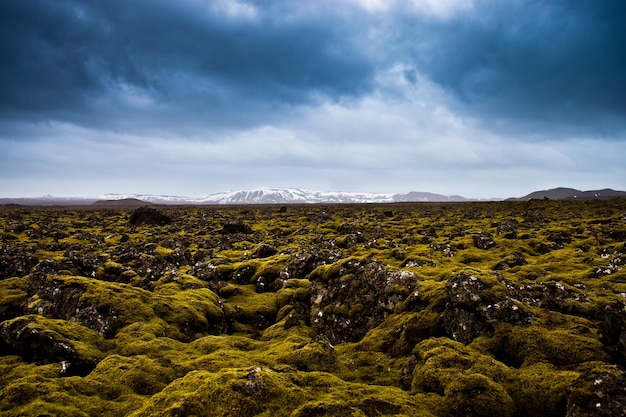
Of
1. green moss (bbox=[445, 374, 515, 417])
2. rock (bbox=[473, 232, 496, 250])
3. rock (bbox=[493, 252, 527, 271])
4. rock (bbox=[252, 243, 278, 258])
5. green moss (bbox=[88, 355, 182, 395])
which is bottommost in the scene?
green moss (bbox=[88, 355, 182, 395])

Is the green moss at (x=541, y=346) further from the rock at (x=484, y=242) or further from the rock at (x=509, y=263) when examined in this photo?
the rock at (x=484, y=242)

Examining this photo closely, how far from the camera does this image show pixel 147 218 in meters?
62.2

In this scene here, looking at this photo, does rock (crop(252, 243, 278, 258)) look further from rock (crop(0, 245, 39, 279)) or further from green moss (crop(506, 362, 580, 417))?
green moss (crop(506, 362, 580, 417))

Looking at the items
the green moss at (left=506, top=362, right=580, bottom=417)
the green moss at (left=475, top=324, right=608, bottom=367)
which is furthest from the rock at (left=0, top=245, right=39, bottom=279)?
the green moss at (left=506, top=362, right=580, bottom=417)

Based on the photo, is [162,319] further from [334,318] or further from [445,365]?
[445,365]

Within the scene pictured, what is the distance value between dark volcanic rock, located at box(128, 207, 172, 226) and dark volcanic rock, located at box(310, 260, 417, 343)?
50.8 m

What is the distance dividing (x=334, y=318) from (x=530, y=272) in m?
11.3

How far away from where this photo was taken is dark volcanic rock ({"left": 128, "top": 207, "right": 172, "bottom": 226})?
61.0 m

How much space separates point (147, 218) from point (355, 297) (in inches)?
2169

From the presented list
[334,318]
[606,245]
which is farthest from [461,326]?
[606,245]

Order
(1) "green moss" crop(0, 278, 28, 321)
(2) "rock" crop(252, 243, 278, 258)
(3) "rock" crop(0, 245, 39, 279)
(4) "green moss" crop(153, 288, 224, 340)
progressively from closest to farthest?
(4) "green moss" crop(153, 288, 224, 340)
(1) "green moss" crop(0, 278, 28, 321)
(3) "rock" crop(0, 245, 39, 279)
(2) "rock" crop(252, 243, 278, 258)

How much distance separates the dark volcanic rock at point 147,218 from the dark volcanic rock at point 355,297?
50.8 metres

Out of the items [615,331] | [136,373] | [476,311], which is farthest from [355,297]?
[136,373]

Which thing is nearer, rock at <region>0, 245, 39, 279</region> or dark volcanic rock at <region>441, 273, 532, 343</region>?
dark volcanic rock at <region>441, 273, 532, 343</region>
